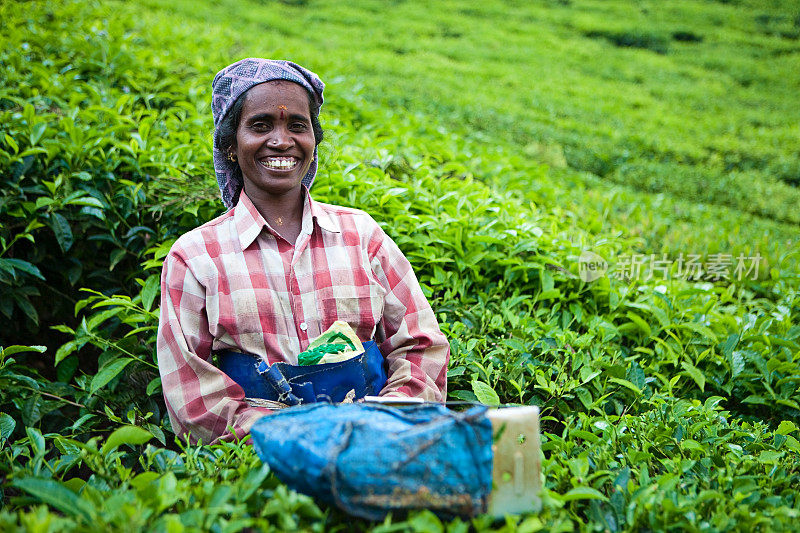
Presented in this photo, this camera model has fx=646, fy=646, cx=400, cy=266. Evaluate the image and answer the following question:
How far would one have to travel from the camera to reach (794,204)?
587 cm

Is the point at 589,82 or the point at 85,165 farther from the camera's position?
the point at 589,82

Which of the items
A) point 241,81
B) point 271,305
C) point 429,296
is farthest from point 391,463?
point 429,296

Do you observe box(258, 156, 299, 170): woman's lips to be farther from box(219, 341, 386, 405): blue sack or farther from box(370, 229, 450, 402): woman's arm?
box(219, 341, 386, 405): blue sack

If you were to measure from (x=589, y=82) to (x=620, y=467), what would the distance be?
8.74 m

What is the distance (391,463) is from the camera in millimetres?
1188

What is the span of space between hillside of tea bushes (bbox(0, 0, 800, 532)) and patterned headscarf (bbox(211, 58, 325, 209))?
0.43m

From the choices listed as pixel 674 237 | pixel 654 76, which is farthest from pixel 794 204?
pixel 654 76

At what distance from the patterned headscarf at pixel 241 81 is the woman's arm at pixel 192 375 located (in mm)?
386

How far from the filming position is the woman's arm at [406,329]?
1896 mm

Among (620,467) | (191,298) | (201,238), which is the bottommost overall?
(620,467)

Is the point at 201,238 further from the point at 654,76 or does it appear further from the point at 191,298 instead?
the point at 654,76

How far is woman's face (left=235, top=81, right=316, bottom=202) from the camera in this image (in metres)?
1.87

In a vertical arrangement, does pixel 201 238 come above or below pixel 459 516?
above

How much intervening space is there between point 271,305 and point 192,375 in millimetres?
278
